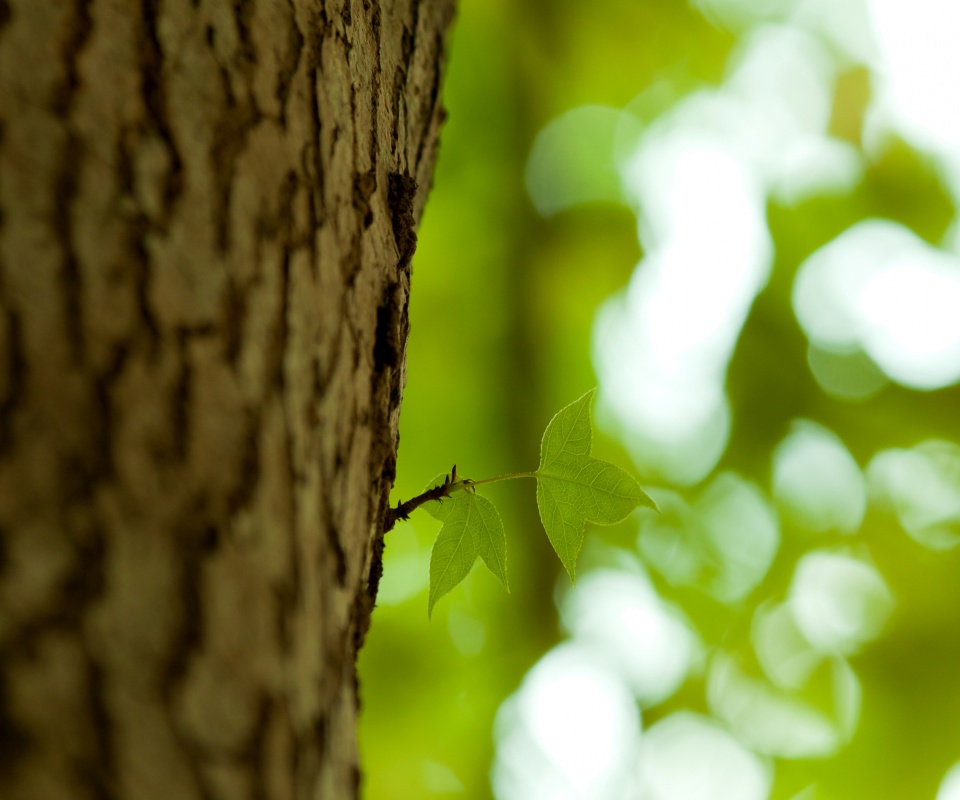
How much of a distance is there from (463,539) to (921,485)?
16.3ft

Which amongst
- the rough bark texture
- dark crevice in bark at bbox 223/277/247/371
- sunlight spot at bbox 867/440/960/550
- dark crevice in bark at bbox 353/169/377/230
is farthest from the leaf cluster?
sunlight spot at bbox 867/440/960/550

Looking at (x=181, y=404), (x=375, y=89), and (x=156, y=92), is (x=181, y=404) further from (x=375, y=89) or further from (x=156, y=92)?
(x=375, y=89)

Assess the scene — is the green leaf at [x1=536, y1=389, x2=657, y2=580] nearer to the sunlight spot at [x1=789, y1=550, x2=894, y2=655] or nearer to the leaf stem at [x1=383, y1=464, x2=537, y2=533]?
the leaf stem at [x1=383, y1=464, x2=537, y2=533]

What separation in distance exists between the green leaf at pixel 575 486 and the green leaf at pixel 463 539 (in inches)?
3.5

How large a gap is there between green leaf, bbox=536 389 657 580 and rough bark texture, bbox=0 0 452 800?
1.32 ft

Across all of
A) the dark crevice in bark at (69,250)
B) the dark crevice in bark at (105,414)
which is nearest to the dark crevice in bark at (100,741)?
the dark crevice in bark at (105,414)

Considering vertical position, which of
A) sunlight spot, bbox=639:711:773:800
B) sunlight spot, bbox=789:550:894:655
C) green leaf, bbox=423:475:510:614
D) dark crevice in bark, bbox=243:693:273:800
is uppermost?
dark crevice in bark, bbox=243:693:273:800

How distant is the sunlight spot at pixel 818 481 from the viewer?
5.12 meters

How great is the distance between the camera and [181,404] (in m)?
0.63

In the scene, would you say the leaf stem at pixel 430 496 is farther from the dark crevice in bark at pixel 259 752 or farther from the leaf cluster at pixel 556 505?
the dark crevice in bark at pixel 259 752

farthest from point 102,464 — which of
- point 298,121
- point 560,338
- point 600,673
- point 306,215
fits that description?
point 600,673

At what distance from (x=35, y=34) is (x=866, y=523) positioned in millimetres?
5572

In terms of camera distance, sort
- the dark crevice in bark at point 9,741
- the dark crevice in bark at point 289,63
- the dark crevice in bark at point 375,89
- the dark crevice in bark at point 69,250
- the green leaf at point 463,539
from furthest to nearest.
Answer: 1. the green leaf at point 463,539
2. the dark crevice in bark at point 375,89
3. the dark crevice in bark at point 289,63
4. the dark crevice in bark at point 69,250
5. the dark crevice in bark at point 9,741

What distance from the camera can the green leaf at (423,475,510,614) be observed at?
3.91 feet
